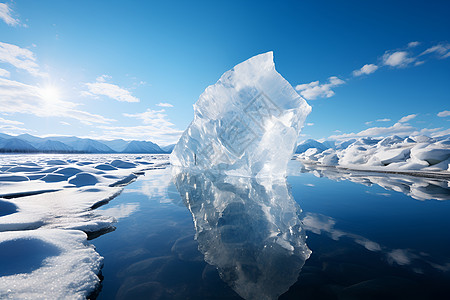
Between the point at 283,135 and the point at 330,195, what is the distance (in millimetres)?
3393

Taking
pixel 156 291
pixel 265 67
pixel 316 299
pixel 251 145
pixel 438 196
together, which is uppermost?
pixel 265 67

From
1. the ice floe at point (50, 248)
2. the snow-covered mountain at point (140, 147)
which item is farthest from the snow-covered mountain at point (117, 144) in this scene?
the ice floe at point (50, 248)

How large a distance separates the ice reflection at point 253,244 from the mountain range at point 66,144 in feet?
411

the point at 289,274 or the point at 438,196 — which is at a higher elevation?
the point at 438,196

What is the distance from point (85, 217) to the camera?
3.79 m

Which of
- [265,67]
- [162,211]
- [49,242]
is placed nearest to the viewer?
[49,242]

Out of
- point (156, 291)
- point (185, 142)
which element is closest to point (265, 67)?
point (185, 142)

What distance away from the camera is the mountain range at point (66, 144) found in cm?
10451

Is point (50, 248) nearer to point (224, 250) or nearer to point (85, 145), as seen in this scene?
point (224, 250)

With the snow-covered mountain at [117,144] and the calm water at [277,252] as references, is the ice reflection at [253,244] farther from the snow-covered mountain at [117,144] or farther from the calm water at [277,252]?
the snow-covered mountain at [117,144]

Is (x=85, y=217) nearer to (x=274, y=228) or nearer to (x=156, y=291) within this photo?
(x=156, y=291)

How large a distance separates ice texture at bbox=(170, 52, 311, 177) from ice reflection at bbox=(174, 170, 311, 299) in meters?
4.35

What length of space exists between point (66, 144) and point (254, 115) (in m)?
179

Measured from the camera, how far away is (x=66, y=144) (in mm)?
142625
